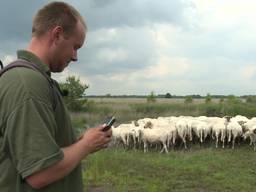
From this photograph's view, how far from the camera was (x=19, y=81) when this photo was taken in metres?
2.28

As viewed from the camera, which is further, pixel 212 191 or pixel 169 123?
pixel 169 123

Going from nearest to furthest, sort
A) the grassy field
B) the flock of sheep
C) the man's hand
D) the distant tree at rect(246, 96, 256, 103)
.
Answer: the man's hand
the grassy field
the flock of sheep
the distant tree at rect(246, 96, 256, 103)

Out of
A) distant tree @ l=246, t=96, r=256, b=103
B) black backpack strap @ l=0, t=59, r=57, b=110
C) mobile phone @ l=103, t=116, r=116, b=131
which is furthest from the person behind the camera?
distant tree @ l=246, t=96, r=256, b=103

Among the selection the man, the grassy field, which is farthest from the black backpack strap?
the grassy field

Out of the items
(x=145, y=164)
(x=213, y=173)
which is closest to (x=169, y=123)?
(x=145, y=164)

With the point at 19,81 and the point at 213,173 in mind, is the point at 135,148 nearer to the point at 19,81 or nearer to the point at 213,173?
the point at 213,173

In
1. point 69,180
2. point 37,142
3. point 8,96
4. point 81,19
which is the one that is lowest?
point 69,180

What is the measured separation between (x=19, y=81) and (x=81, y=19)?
54 centimetres

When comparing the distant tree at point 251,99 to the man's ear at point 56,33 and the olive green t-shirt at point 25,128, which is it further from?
the olive green t-shirt at point 25,128

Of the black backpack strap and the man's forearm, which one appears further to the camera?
the black backpack strap

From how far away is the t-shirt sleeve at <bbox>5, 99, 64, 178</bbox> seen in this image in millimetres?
2223

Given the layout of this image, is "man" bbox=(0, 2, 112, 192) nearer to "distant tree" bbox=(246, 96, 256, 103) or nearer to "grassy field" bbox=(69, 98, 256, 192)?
"grassy field" bbox=(69, 98, 256, 192)

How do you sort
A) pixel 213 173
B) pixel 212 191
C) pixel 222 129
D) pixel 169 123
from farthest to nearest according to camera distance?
pixel 169 123, pixel 222 129, pixel 213 173, pixel 212 191

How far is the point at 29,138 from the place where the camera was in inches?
87.6
